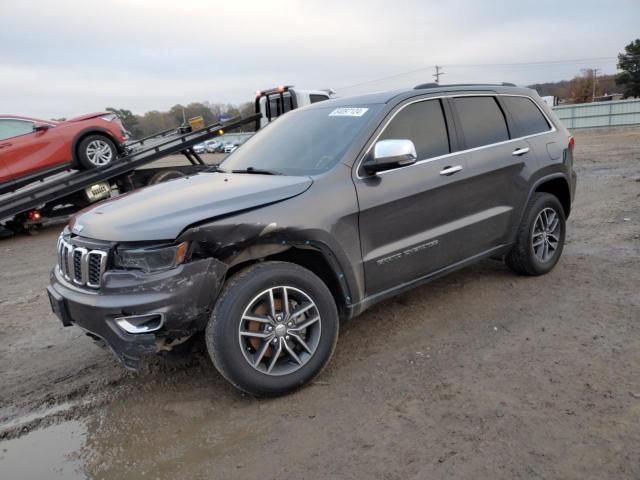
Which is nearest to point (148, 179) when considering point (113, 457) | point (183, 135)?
point (183, 135)

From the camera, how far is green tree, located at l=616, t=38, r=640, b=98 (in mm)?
57906

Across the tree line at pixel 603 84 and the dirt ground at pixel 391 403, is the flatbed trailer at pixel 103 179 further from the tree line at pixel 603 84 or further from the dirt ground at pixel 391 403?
the tree line at pixel 603 84

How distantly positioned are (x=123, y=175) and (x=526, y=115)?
7.88 metres

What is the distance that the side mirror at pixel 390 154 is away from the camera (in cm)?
318

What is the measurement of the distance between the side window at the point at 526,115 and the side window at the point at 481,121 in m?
0.21

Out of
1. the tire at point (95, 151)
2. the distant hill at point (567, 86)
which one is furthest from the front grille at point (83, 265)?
the distant hill at point (567, 86)

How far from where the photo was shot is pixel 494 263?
17.2 feet

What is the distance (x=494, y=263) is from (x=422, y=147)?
2122 millimetres

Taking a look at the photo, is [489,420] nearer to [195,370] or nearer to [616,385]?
[616,385]

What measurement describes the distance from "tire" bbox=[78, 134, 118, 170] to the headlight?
26.4 ft

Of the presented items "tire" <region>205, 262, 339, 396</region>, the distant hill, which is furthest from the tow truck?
the distant hill

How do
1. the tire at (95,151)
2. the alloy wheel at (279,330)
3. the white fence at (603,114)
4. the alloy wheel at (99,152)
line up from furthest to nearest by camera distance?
the white fence at (603,114) → the alloy wheel at (99,152) → the tire at (95,151) → the alloy wheel at (279,330)

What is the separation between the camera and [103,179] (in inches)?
357

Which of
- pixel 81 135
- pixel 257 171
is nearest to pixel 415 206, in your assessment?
pixel 257 171
